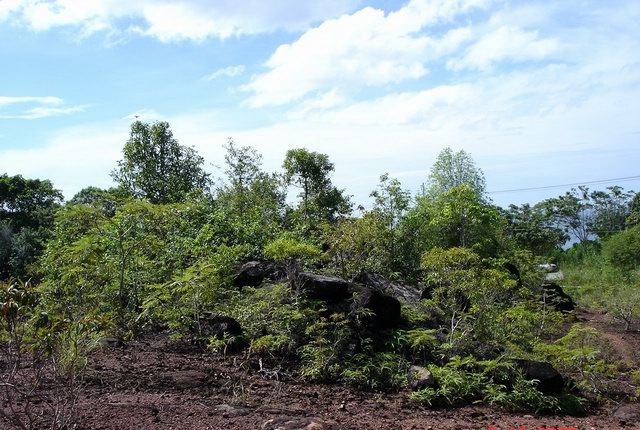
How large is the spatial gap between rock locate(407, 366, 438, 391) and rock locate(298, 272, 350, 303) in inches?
65.8

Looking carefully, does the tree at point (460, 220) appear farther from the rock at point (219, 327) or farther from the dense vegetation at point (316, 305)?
the rock at point (219, 327)

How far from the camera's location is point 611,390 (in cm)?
683

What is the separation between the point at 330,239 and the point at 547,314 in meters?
3.51

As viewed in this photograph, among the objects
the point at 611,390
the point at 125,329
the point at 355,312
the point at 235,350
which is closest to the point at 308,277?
the point at 355,312

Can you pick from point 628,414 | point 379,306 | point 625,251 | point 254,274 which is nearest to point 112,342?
point 254,274

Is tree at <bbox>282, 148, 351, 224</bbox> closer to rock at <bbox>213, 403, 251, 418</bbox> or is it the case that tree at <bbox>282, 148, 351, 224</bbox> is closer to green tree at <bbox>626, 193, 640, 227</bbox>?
rock at <bbox>213, 403, 251, 418</bbox>

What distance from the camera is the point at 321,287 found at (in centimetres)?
740

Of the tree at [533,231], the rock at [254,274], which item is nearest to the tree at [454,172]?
the tree at [533,231]

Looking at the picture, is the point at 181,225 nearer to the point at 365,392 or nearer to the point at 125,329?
the point at 125,329

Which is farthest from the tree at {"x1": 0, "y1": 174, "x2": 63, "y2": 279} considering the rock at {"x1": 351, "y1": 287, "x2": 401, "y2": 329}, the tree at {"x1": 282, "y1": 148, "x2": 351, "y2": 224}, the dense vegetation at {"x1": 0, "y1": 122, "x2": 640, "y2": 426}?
the rock at {"x1": 351, "y1": 287, "x2": 401, "y2": 329}

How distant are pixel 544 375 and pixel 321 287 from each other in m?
2.77

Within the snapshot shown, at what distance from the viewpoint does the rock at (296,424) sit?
416 cm

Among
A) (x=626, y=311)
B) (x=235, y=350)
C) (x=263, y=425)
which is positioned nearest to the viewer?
(x=263, y=425)

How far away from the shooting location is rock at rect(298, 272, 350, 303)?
24.2 ft
